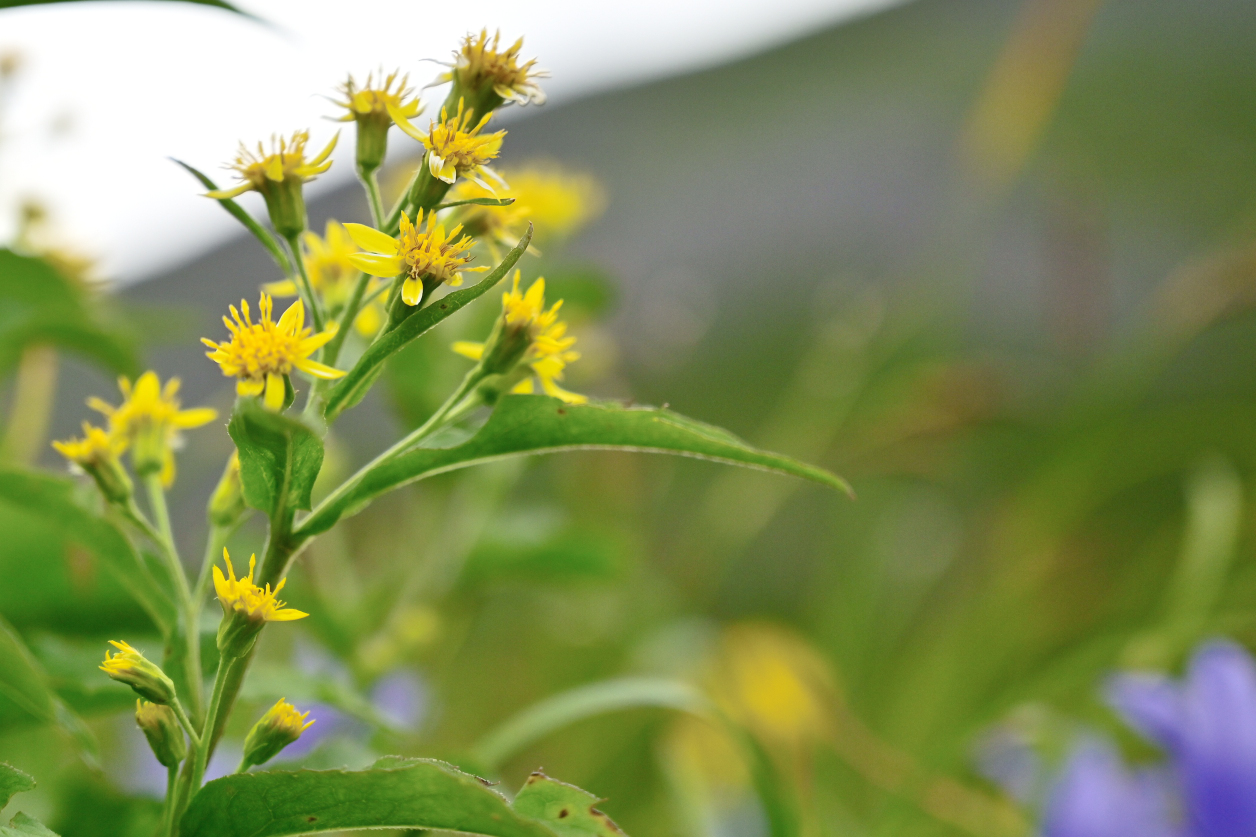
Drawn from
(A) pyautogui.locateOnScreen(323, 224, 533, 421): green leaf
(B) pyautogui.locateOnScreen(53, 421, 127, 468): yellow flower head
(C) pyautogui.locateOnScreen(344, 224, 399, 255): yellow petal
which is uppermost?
(C) pyautogui.locateOnScreen(344, 224, 399, 255): yellow petal

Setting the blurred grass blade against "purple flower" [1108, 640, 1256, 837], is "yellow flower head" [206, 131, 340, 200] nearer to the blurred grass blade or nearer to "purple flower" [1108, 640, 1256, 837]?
the blurred grass blade

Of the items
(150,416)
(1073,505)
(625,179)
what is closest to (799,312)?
(625,179)

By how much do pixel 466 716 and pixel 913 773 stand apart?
0.45 m

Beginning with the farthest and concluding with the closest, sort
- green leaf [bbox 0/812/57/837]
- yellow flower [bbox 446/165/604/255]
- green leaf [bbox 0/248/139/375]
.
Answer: yellow flower [bbox 446/165/604/255] → green leaf [bbox 0/248/139/375] → green leaf [bbox 0/812/57/837]

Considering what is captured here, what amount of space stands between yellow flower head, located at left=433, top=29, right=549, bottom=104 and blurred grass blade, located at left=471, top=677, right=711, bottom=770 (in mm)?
164

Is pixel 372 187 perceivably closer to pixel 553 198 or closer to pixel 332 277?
pixel 332 277

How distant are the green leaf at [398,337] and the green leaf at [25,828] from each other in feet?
0.23

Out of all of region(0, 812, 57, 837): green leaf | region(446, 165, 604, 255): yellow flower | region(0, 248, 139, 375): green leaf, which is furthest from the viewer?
region(446, 165, 604, 255): yellow flower

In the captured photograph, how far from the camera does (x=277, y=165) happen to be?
0.17 meters

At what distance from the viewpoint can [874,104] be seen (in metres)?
1.81

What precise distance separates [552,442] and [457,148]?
2.1 inches

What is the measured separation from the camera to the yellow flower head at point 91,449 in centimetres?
16

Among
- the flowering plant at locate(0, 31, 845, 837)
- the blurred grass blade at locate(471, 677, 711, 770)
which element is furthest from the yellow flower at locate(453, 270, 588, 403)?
the blurred grass blade at locate(471, 677, 711, 770)

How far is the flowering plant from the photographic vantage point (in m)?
0.13
